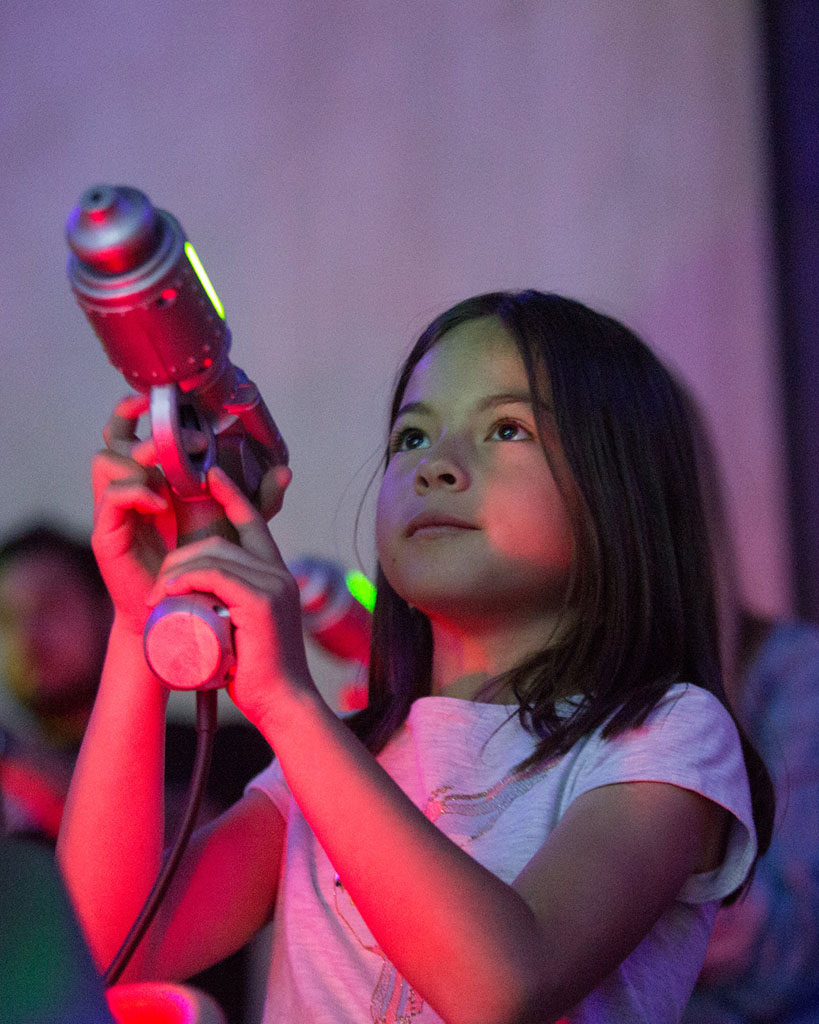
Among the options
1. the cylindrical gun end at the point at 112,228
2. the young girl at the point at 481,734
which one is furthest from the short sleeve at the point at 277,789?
the cylindrical gun end at the point at 112,228

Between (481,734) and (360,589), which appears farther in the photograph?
(360,589)

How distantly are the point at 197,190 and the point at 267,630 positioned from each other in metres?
1.40

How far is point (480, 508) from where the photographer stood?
2.63ft

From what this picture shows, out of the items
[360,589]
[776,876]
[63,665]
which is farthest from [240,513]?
[63,665]

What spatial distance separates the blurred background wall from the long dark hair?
856 mm

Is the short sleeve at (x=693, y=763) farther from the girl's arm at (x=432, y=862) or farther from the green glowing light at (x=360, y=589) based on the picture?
the green glowing light at (x=360, y=589)

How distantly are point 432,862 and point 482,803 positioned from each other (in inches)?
7.7

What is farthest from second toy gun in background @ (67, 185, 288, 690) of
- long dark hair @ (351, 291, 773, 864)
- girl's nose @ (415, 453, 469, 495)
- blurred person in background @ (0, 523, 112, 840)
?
blurred person in background @ (0, 523, 112, 840)

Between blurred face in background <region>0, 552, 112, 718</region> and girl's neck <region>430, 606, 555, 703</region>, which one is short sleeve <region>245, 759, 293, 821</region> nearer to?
girl's neck <region>430, 606, 555, 703</region>

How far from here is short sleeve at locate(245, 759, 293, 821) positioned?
89 cm

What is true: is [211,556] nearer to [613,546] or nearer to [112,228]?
[112,228]

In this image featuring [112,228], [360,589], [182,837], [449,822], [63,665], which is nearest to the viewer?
[112,228]

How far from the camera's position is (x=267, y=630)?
61 centimetres

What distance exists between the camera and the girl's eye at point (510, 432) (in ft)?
2.75
